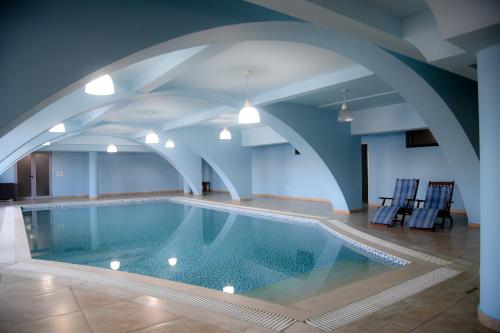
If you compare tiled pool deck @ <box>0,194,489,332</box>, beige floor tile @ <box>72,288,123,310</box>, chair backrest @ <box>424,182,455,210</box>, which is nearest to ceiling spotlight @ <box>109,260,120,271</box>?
tiled pool deck @ <box>0,194,489,332</box>

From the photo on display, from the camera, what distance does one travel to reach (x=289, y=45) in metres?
5.23

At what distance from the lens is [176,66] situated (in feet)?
16.8

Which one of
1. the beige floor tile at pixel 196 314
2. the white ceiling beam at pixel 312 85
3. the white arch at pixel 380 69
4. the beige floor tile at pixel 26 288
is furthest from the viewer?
the white ceiling beam at pixel 312 85

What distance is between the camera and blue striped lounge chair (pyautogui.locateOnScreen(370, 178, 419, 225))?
7.94m

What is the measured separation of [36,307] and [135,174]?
683 inches

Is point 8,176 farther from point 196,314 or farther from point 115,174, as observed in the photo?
point 196,314

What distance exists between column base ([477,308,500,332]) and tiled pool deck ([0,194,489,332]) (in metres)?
0.06

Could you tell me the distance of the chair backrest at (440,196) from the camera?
25.7 ft

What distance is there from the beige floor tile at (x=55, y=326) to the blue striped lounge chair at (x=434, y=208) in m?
6.70

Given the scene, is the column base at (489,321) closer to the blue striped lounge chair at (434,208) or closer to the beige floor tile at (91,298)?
the beige floor tile at (91,298)

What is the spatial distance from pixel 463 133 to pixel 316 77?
290cm

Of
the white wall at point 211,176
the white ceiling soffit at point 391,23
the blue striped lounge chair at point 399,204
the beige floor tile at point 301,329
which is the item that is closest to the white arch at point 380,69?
the white ceiling soffit at point 391,23

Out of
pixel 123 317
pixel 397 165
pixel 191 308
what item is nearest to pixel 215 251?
pixel 191 308

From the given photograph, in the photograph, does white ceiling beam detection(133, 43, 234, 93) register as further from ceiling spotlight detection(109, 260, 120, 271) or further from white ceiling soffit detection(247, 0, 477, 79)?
ceiling spotlight detection(109, 260, 120, 271)
